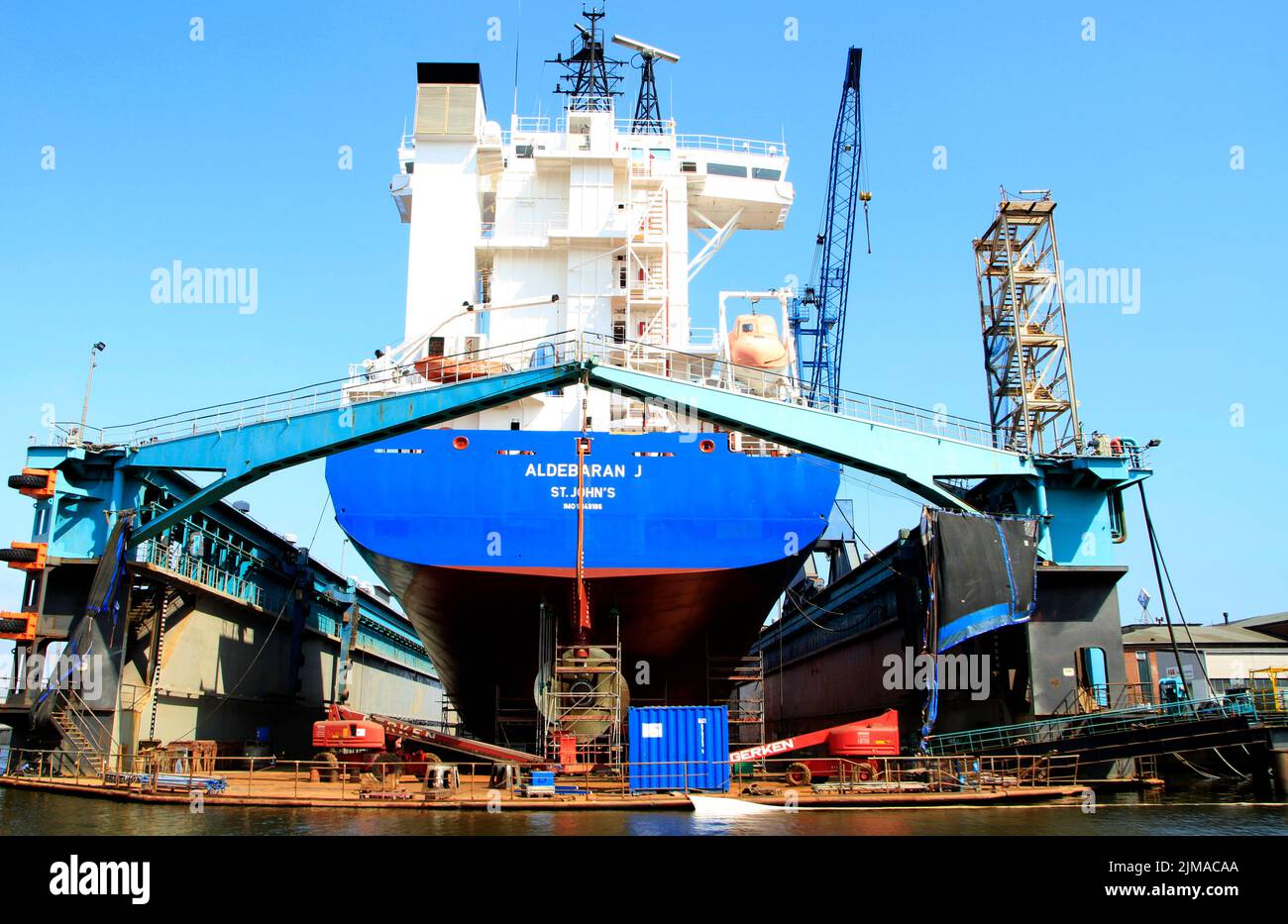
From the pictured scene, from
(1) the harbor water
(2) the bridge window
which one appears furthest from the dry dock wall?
(2) the bridge window

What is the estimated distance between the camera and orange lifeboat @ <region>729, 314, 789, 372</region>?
28.7m

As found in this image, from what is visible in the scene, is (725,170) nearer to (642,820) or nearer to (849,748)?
(849,748)

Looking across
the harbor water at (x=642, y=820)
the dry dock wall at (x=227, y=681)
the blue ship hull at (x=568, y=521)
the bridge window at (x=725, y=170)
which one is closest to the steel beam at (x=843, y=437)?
the blue ship hull at (x=568, y=521)

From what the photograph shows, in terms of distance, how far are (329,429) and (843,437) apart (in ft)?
34.1

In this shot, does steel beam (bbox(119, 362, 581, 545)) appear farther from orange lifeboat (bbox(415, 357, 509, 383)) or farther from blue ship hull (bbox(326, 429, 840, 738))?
orange lifeboat (bbox(415, 357, 509, 383))

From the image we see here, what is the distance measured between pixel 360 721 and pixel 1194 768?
14.2m

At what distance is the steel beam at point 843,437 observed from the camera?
826 inches

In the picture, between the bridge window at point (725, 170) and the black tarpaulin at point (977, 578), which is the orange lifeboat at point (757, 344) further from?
the black tarpaulin at point (977, 578)

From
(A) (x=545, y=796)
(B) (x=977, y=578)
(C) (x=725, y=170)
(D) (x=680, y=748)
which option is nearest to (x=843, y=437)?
(B) (x=977, y=578)

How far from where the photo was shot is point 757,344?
2875 centimetres

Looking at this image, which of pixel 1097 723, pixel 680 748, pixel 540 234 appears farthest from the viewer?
pixel 540 234

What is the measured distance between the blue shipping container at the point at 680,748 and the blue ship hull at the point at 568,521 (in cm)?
378
